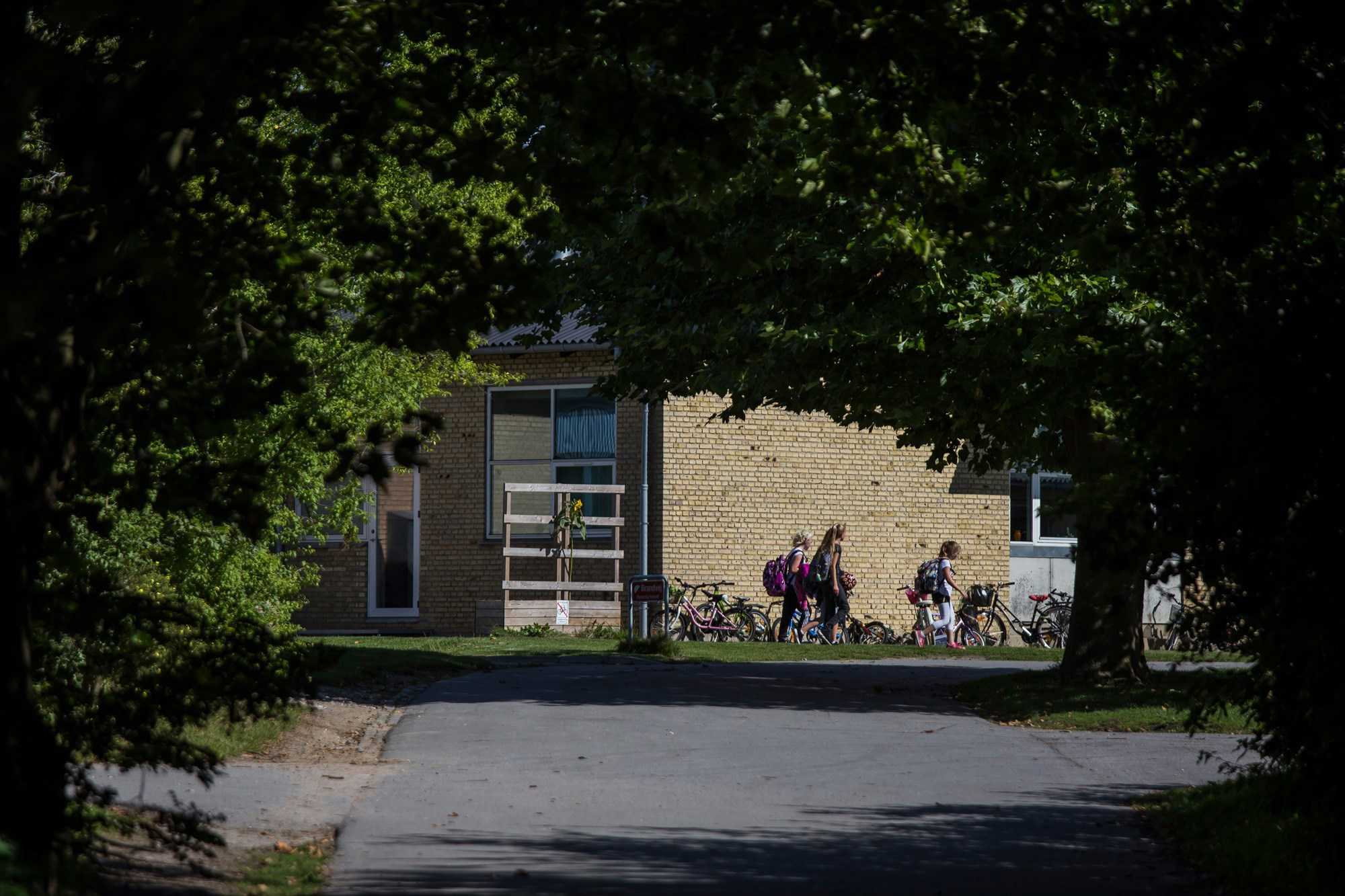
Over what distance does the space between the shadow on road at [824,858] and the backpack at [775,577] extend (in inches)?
703

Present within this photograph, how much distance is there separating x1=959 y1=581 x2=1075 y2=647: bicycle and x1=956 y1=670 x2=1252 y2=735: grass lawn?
10972mm

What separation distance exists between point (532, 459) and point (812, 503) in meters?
4.63

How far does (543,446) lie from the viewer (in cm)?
2816

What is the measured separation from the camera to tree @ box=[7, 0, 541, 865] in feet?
15.0

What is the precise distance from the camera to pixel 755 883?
6352mm

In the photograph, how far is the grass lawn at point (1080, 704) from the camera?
12750 millimetres

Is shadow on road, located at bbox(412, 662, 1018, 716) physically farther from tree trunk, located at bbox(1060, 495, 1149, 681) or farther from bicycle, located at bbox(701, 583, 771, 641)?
bicycle, located at bbox(701, 583, 771, 641)

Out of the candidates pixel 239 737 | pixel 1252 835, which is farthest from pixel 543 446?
pixel 1252 835

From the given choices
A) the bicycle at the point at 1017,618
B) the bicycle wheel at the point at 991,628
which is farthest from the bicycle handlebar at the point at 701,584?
→ the bicycle wheel at the point at 991,628

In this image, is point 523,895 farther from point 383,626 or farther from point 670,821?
point 383,626

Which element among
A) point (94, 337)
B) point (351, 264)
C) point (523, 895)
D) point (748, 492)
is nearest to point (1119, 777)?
point (523, 895)

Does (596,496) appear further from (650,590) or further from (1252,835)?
(1252,835)

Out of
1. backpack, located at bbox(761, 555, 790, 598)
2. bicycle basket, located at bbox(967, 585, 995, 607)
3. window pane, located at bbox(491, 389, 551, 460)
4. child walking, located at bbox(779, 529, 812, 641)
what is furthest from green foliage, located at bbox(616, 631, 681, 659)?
bicycle basket, located at bbox(967, 585, 995, 607)

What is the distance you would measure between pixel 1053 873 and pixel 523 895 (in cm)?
212
